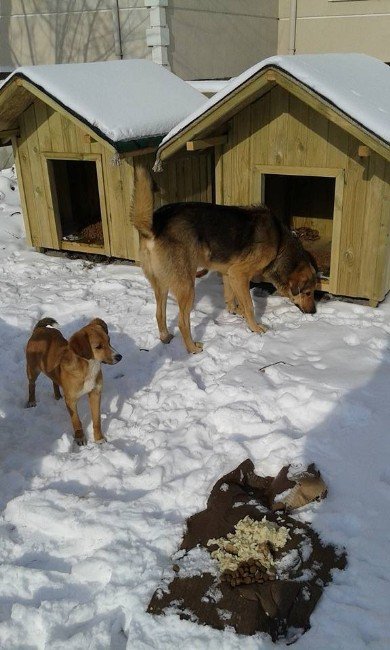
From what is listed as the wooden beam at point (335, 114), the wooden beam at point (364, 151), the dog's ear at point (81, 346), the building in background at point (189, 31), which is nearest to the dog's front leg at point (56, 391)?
the dog's ear at point (81, 346)

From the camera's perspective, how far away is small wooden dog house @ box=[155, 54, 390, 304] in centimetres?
561

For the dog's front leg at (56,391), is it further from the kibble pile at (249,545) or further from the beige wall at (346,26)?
the beige wall at (346,26)

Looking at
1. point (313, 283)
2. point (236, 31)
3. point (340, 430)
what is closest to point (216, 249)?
point (313, 283)

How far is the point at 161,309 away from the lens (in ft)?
19.8

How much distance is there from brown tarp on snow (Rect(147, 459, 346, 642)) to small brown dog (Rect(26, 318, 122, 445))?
1.34 meters

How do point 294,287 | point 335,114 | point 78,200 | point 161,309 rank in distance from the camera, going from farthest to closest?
point 78,200, point 294,287, point 161,309, point 335,114

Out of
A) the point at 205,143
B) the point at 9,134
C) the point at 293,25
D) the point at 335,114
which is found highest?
the point at 293,25

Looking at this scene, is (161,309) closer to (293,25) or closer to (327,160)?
(327,160)

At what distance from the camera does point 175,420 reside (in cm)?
467

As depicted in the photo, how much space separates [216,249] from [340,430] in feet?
8.69

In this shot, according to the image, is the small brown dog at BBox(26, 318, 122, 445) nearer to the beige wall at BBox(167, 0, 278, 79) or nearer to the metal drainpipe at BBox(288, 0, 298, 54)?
the beige wall at BBox(167, 0, 278, 79)

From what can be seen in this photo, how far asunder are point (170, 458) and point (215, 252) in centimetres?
274

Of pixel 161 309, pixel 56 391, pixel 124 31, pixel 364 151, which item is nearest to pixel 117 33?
pixel 124 31

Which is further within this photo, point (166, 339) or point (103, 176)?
point (103, 176)
